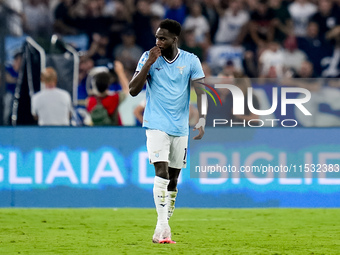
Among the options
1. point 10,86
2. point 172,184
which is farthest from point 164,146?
point 10,86

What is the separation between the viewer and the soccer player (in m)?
6.51

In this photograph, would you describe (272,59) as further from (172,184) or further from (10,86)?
(172,184)

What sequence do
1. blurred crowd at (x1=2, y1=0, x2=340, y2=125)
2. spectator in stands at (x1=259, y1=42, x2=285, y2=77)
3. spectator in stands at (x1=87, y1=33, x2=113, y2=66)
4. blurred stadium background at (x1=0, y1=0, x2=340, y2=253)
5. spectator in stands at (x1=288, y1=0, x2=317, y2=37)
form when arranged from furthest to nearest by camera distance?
1. spectator in stands at (x1=288, y1=0, x2=317, y2=37)
2. spectator in stands at (x1=87, y1=33, x2=113, y2=66)
3. blurred crowd at (x1=2, y1=0, x2=340, y2=125)
4. spectator in stands at (x1=259, y1=42, x2=285, y2=77)
5. blurred stadium background at (x1=0, y1=0, x2=340, y2=253)

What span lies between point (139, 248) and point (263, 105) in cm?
434

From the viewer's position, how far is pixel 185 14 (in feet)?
50.3

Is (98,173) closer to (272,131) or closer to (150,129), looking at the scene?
(272,131)

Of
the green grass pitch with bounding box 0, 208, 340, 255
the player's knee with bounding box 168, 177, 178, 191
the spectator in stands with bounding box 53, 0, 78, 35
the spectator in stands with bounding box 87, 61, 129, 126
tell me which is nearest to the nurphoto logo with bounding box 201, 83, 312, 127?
the green grass pitch with bounding box 0, 208, 340, 255

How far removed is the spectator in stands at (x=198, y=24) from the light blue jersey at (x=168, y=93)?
8.37m

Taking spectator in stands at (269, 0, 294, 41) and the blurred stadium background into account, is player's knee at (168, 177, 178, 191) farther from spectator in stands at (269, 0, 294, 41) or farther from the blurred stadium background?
spectator in stands at (269, 0, 294, 41)

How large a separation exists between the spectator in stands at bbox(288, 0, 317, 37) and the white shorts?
8849mm

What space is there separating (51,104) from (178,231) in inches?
143

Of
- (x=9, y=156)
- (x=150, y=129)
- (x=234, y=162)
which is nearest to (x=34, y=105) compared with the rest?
(x=9, y=156)

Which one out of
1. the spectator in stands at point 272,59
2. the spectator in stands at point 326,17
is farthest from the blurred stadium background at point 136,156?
the spectator in stands at point 326,17

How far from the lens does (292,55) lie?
14539 millimetres
